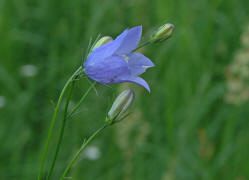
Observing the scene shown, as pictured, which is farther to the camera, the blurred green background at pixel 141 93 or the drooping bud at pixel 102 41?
the blurred green background at pixel 141 93

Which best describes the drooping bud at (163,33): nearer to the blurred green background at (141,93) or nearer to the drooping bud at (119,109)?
the drooping bud at (119,109)

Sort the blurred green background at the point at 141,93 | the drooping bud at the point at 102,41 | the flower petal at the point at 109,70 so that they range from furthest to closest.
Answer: the blurred green background at the point at 141,93 < the drooping bud at the point at 102,41 < the flower petal at the point at 109,70

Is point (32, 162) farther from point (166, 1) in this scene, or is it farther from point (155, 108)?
point (166, 1)

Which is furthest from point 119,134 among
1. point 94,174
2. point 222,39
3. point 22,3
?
point 22,3

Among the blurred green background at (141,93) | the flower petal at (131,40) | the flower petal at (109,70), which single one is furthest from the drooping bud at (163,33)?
the blurred green background at (141,93)

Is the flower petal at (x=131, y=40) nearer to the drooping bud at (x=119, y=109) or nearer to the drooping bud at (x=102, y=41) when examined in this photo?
the drooping bud at (x=102, y=41)

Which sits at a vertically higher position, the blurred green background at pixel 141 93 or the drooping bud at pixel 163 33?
the drooping bud at pixel 163 33

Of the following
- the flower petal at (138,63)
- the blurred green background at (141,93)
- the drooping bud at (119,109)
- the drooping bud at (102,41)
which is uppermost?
the drooping bud at (102,41)

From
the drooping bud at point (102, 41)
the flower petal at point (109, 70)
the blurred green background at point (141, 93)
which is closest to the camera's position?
the flower petal at point (109, 70)
